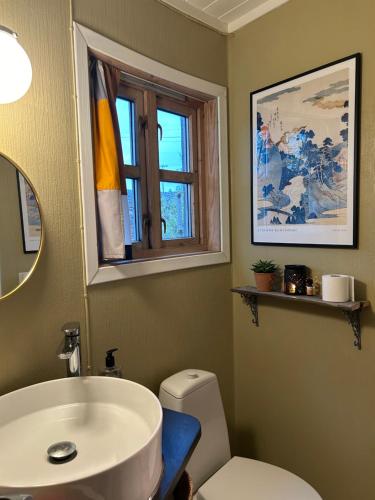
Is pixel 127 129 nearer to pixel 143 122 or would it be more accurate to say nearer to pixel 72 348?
pixel 143 122

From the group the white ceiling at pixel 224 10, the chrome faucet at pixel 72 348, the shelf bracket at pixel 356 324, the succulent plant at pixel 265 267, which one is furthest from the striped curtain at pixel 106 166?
the shelf bracket at pixel 356 324

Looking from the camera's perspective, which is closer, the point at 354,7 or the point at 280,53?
the point at 354,7

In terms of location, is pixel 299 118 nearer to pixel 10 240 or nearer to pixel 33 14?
pixel 33 14

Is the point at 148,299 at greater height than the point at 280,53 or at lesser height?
lesser

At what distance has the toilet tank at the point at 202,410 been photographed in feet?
4.46

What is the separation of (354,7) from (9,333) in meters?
1.74

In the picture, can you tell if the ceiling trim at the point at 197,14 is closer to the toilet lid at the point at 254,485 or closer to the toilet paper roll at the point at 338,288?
the toilet paper roll at the point at 338,288

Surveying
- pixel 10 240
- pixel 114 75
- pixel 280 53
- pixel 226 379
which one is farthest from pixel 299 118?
pixel 226 379

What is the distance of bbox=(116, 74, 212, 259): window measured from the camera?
5.19 ft

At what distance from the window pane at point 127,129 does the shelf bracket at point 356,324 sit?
3.81 ft

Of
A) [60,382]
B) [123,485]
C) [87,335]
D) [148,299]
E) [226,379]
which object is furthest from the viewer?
[226,379]

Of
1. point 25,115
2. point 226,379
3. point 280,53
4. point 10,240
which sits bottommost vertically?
point 226,379

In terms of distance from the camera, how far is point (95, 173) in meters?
1.28

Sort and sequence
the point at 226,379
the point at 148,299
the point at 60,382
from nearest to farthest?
the point at 60,382 < the point at 148,299 < the point at 226,379
